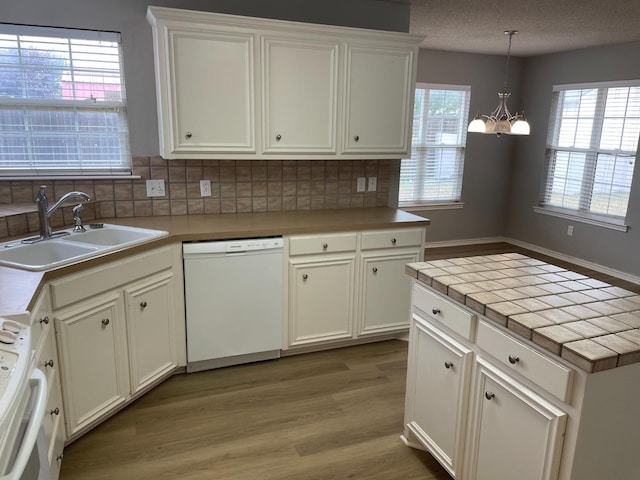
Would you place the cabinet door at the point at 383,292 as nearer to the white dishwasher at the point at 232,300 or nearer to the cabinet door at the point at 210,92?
the white dishwasher at the point at 232,300

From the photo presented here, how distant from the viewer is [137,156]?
3061mm

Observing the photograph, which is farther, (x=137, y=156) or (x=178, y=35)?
(x=137, y=156)

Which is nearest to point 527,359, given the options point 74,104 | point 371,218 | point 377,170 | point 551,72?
point 371,218

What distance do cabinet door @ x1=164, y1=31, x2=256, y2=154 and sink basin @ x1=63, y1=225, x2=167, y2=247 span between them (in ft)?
1.72

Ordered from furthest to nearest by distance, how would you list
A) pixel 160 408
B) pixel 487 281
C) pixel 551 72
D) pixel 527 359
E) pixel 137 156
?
pixel 551 72
pixel 137 156
pixel 160 408
pixel 487 281
pixel 527 359

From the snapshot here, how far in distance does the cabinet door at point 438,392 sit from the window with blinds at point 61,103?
2.24 m

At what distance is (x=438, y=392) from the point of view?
2.00m

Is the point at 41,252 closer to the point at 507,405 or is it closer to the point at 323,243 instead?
the point at 323,243

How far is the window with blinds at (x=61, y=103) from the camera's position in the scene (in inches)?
109

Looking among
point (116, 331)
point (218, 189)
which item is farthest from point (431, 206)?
point (116, 331)

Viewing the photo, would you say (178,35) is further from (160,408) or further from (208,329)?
(160,408)

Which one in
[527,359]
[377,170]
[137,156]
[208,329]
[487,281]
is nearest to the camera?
[527,359]

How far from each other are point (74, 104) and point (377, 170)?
2.14 meters

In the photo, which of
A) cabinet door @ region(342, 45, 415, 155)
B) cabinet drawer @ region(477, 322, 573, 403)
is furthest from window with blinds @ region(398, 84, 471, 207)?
cabinet drawer @ region(477, 322, 573, 403)
